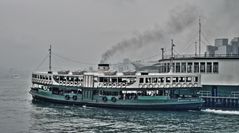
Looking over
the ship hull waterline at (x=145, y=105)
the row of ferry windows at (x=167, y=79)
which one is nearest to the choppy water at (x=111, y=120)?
the ship hull waterline at (x=145, y=105)

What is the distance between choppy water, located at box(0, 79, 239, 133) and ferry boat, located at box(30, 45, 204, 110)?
72.1 inches

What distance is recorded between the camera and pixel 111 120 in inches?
1905

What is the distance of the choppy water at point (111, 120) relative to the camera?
139 feet

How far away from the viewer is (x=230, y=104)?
56.3 m

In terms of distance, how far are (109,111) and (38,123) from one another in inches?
531

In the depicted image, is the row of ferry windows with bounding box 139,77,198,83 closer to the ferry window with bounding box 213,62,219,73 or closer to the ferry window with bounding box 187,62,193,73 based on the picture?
the ferry window with bounding box 213,62,219,73

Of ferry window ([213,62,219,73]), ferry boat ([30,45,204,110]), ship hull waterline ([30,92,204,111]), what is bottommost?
ship hull waterline ([30,92,204,111])

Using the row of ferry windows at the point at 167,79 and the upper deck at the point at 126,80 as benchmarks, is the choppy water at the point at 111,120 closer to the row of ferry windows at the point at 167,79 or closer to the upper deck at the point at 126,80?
the upper deck at the point at 126,80

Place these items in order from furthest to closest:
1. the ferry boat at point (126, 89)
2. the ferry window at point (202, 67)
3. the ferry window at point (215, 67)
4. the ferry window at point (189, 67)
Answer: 1. the ferry window at point (189, 67)
2. the ferry window at point (202, 67)
3. the ferry window at point (215, 67)
4. the ferry boat at point (126, 89)

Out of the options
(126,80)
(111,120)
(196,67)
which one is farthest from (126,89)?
(196,67)

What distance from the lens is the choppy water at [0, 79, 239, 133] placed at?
42375 mm

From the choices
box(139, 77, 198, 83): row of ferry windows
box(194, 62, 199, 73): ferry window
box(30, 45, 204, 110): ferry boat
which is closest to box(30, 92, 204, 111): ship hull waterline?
box(30, 45, 204, 110): ferry boat

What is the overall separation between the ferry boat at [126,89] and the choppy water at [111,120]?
1.83m

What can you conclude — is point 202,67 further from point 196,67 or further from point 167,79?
point 167,79
